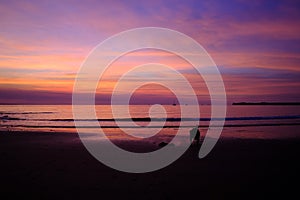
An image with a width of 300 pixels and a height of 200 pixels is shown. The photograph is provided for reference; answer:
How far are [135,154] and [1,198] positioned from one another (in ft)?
23.3

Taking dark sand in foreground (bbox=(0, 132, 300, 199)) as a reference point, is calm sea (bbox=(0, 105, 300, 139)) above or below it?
above

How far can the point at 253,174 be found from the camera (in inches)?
390

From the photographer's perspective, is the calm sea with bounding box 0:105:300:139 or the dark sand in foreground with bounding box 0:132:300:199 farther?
the calm sea with bounding box 0:105:300:139

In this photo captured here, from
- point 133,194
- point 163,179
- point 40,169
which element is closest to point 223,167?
point 163,179

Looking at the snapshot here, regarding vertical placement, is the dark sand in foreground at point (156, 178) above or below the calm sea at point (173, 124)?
below

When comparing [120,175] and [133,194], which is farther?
[120,175]

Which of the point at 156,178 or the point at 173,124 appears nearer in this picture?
the point at 156,178

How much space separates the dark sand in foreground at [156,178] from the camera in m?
7.80

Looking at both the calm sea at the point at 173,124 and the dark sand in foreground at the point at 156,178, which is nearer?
the dark sand in foreground at the point at 156,178

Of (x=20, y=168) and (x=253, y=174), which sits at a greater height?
(x=20, y=168)

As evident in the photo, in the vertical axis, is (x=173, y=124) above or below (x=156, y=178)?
above

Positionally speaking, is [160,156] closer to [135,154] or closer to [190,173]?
[135,154]

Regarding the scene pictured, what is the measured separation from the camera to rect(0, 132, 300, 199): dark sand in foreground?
7800 millimetres

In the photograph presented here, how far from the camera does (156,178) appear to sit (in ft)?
30.8
